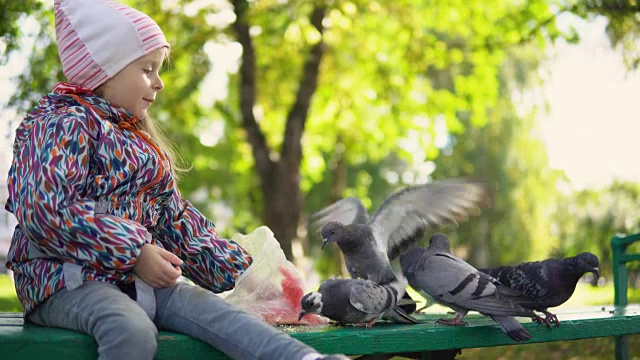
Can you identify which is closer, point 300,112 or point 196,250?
point 196,250

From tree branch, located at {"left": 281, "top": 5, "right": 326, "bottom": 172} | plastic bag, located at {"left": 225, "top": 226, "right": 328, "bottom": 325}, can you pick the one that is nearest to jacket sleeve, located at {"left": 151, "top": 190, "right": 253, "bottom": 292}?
plastic bag, located at {"left": 225, "top": 226, "right": 328, "bottom": 325}

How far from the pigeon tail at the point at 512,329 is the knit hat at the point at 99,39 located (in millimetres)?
1580

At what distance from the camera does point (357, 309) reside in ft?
10.1

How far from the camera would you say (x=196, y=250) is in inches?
117

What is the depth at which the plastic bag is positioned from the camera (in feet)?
11.5

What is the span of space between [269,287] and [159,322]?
3.17ft

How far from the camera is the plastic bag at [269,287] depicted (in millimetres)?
3496

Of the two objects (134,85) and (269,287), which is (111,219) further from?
(269,287)

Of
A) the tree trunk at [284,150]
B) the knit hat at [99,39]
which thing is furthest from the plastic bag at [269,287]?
the tree trunk at [284,150]

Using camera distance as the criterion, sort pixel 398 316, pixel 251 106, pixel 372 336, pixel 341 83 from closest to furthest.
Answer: pixel 372 336
pixel 398 316
pixel 251 106
pixel 341 83

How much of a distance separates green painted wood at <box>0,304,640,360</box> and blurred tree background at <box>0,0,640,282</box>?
354 centimetres

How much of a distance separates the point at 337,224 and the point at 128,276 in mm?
1157

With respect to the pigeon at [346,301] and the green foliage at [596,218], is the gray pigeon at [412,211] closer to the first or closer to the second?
the pigeon at [346,301]

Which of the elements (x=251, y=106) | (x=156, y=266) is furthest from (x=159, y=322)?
(x=251, y=106)
